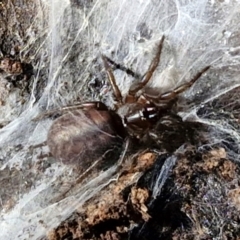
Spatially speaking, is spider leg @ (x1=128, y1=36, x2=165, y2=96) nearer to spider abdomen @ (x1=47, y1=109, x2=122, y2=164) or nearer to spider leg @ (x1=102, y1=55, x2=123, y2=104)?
spider leg @ (x1=102, y1=55, x2=123, y2=104)

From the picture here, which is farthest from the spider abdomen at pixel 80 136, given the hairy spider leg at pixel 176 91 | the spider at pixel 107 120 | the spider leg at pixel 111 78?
the hairy spider leg at pixel 176 91

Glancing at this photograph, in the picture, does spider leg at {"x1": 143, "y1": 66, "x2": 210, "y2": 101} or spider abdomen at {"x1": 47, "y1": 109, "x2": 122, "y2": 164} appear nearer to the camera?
spider abdomen at {"x1": 47, "y1": 109, "x2": 122, "y2": 164}

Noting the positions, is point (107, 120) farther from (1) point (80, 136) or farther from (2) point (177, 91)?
(2) point (177, 91)

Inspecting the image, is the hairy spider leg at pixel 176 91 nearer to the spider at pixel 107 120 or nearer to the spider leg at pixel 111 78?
the spider at pixel 107 120

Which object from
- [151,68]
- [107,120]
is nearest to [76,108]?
[107,120]

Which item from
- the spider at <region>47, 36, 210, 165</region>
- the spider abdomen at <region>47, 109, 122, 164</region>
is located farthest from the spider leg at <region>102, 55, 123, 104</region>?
the spider abdomen at <region>47, 109, 122, 164</region>

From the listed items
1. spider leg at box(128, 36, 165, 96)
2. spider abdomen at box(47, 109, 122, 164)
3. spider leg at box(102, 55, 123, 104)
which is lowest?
spider abdomen at box(47, 109, 122, 164)

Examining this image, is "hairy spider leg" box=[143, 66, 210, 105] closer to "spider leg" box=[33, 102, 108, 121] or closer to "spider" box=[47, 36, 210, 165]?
"spider" box=[47, 36, 210, 165]

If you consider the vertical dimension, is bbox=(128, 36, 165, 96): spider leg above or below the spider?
above

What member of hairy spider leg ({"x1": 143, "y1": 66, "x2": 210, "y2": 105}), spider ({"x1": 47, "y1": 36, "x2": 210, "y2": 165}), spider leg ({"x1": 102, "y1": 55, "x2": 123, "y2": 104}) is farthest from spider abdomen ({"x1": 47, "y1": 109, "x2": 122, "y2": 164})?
hairy spider leg ({"x1": 143, "y1": 66, "x2": 210, "y2": 105})
